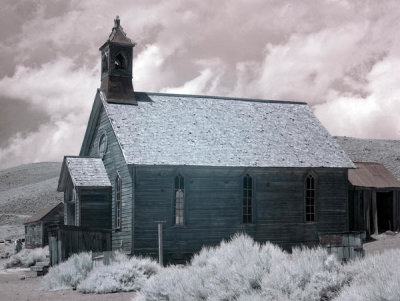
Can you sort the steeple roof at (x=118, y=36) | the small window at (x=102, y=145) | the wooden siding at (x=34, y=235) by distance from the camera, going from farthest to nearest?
the wooden siding at (x=34, y=235) → the steeple roof at (x=118, y=36) → the small window at (x=102, y=145)

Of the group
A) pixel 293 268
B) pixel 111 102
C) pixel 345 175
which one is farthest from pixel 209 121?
pixel 293 268

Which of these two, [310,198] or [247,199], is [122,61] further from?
[310,198]

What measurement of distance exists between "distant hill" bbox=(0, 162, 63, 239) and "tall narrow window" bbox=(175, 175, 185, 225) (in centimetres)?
3726

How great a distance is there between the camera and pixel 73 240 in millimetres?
24969

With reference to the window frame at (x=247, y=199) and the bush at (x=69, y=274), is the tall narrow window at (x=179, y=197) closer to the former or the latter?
the window frame at (x=247, y=199)

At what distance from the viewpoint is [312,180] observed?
3092 cm

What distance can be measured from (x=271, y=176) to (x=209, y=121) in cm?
413

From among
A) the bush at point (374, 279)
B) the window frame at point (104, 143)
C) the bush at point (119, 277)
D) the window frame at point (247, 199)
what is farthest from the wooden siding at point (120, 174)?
the bush at point (374, 279)

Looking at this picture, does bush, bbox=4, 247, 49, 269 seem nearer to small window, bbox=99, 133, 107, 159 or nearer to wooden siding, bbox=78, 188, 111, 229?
wooden siding, bbox=78, 188, 111, 229

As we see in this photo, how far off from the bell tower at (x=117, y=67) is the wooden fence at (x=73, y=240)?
7.44 metres

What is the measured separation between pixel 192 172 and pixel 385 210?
13.2 meters

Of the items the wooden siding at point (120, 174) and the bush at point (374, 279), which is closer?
the bush at point (374, 279)

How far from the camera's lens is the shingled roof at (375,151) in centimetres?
7688

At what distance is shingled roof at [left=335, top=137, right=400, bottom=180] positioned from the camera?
76875mm
